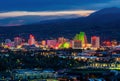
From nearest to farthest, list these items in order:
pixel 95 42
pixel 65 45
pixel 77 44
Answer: pixel 65 45
pixel 77 44
pixel 95 42

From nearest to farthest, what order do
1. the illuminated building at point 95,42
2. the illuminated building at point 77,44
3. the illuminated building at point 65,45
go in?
the illuminated building at point 65,45 < the illuminated building at point 77,44 < the illuminated building at point 95,42

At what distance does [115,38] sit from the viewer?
91.4 metres

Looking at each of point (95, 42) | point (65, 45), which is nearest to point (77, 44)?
point (65, 45)

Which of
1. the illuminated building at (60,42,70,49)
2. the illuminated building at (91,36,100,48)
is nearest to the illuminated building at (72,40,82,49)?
the illuminated building at (60,42,70,49)

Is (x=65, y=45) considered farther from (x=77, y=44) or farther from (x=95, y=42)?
(x=95, y=42)

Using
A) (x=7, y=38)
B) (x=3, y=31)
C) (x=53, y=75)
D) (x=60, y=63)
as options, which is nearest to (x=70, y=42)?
(x=7, y=38)

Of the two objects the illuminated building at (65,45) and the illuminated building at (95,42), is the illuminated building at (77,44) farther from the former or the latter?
the illuminated building at (95,42)

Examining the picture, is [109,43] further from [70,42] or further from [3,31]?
[3,31]

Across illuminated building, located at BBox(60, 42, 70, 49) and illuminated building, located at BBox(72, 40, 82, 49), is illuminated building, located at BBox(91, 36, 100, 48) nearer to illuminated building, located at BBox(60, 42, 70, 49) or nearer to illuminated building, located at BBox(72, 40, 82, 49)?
illuminated building, located at BBox(72, 40, 82, 49)

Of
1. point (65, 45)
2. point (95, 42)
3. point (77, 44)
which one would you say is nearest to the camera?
point (65, 45)

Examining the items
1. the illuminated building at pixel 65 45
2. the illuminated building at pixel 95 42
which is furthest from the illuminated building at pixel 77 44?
the illuminated building at pixel 95 42

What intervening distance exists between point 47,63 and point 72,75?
979cm

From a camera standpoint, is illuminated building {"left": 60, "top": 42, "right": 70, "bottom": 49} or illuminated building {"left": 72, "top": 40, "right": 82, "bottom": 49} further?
illuminated building {"left": 72, "top": 40, "right": 82, "bottom": 49}

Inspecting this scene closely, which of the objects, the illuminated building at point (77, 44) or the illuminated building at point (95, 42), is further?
the illuminated building at point (95, 42)
